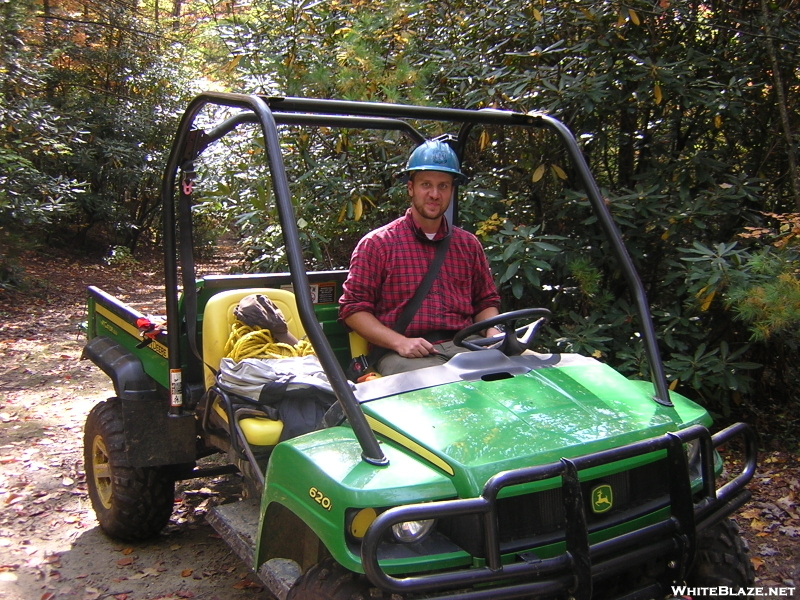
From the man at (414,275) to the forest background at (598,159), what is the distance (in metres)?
1.04

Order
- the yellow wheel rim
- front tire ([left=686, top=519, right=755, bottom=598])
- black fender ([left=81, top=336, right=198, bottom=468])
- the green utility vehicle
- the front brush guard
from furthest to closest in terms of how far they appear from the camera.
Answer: the yellow wheel rim
black fender ([left=81, top=336, right=198, bottom=468])
front tire ([left=686, top=519, right=755, bottom=598])
the green utility vehicle
the front brush guard

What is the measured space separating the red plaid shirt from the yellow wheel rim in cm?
147

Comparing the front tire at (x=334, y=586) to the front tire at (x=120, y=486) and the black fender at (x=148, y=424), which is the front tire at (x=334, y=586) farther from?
the front tire at (x=120, y=486)

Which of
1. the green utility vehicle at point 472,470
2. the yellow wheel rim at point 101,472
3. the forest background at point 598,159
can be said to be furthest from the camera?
the forest background at point 598,159

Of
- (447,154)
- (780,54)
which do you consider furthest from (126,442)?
(780,54)

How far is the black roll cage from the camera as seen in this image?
2285 millimetres

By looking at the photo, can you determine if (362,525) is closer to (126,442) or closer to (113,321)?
(126,442)

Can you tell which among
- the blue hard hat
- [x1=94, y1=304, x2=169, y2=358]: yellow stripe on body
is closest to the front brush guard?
the blue hard hat

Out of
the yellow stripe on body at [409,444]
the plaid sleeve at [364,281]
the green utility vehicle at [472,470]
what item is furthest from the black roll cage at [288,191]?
the plaid sleeve at [364,281]

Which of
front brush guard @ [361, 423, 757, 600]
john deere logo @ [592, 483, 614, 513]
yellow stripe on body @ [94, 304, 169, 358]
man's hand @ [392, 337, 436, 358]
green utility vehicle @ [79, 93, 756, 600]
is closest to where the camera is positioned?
front brush guard @ [361, 423, 757, 600]

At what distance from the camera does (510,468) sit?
2211mm

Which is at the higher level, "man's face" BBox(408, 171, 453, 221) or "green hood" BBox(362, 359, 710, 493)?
"man's face" BBox(408, 171, 453, 221)

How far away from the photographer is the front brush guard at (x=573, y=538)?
2014 mm

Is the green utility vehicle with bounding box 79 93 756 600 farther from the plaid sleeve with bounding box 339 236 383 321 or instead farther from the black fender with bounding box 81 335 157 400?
the plaid sleeve with bounding box 339 236 383 321
